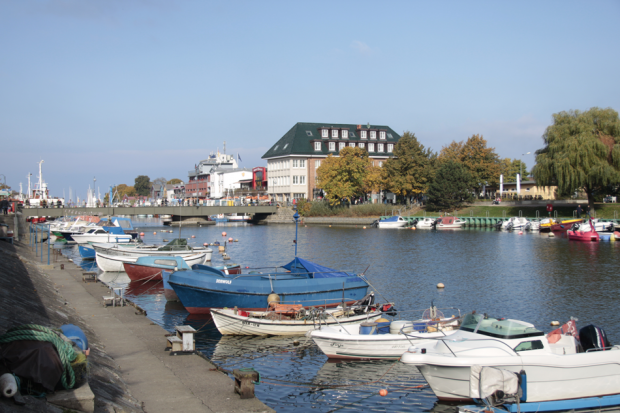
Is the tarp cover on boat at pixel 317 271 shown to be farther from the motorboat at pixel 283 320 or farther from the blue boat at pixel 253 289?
the motorboat at pixel 283 320

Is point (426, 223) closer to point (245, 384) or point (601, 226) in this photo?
point (601, 226)

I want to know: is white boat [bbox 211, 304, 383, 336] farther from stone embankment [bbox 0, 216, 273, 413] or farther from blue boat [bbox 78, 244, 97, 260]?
blue boat [bbox 78, 244, 97, 260]

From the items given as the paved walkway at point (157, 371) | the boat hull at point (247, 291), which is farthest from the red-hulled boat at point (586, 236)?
the paved walkway at point (157, 371)

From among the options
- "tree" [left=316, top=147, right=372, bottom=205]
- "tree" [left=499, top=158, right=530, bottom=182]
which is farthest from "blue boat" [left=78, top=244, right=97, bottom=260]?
"tree" [left=499, top=158, right=530, bottom=182]

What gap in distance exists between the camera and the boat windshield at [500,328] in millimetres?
13984

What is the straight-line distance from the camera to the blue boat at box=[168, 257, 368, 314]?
2402 cm

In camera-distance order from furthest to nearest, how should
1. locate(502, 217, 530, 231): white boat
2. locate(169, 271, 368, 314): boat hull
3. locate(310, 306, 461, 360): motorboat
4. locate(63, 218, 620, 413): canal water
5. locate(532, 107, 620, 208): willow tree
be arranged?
1. locate(502, 217, 530, 231): white boat
2. locate(532, 107, 620, 208): willow tree
3. locate(169, 271, 368, 314): boat hull
4. locate(310, 306, 461, 360): motorboat
5. locate(63, 218, 620, 413): canal water

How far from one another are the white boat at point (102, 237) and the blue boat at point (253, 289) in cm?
3392

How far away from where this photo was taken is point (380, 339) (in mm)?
17438

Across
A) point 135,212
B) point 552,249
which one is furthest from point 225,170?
point 552,249

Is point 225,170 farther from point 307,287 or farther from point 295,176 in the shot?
point 307,287

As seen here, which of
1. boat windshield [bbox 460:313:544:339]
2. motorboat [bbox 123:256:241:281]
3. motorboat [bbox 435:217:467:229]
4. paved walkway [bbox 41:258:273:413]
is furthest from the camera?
motorboat [bbox 435:217:467:229]

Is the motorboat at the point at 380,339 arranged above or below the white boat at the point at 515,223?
below

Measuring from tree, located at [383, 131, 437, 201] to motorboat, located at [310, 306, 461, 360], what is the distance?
84982mm
